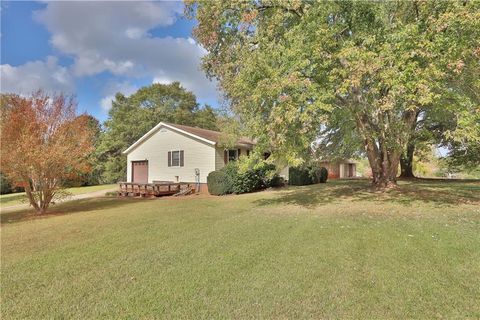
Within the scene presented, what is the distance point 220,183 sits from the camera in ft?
55.0

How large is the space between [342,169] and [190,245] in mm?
38466

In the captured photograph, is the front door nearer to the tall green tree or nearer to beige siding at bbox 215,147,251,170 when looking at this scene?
beige siding at bbox 215,147,251,170

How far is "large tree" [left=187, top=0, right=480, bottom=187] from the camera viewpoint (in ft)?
27.2

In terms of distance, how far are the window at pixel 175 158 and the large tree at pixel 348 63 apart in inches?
394

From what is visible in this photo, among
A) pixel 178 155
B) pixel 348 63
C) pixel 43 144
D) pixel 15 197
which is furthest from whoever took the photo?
pixel 15 197

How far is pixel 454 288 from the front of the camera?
385cm

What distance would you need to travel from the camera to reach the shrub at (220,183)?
54.7ft

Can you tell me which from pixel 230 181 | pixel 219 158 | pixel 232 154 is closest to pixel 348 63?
pixel 230 181

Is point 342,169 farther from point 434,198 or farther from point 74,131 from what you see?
point 74,131

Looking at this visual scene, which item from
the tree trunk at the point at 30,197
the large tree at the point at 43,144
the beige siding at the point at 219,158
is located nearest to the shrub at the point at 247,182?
the beige siding at the point at 219,158

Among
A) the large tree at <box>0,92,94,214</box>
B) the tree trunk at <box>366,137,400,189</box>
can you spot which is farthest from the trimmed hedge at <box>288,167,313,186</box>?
the large tree at <box>0,92,94,214</box>

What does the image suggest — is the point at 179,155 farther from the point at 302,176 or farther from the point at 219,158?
Result: the point at 302,176

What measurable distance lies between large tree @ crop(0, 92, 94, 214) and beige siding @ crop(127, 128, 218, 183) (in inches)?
299

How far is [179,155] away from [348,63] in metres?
14.0
